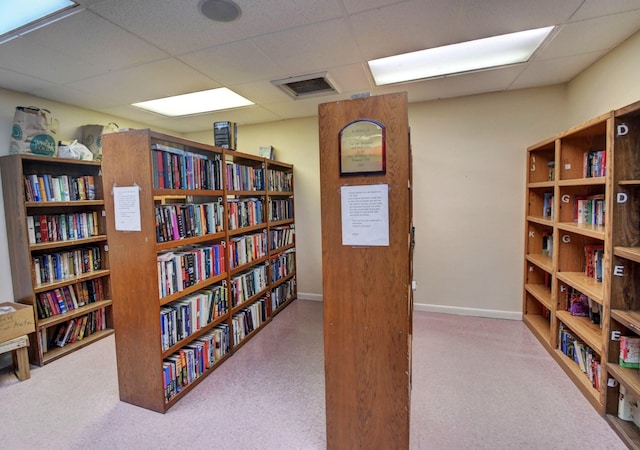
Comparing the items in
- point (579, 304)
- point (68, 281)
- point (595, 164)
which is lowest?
point (579, 304)

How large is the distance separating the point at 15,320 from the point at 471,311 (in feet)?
14.2

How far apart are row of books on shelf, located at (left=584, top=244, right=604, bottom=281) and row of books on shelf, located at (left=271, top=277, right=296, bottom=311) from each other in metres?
3.02

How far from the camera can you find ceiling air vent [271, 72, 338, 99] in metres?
2.63

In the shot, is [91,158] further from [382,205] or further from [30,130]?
[382,205]

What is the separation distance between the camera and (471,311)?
3.44 meters

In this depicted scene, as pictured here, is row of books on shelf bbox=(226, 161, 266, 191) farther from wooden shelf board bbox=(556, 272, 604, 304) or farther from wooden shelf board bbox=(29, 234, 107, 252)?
wooden shelf board bbox=(556, 272, 604, 304)

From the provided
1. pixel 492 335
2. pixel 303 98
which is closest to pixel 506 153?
pixel 492 335

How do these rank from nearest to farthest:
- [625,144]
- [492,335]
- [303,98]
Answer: [625,144], [492,335], [303,98]

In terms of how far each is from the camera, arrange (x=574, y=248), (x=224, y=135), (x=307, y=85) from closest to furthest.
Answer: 1. (x=574, y=248)
2. (x=224, y=135)
3. (x=307, y=85)

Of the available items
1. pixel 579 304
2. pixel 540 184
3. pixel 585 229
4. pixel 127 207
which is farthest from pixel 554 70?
pixel 127 207

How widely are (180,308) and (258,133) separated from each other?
9.18 feet

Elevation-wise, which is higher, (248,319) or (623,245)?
(623,245)

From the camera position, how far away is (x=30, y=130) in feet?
8.57

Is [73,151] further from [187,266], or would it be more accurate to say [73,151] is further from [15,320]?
[187,266]
